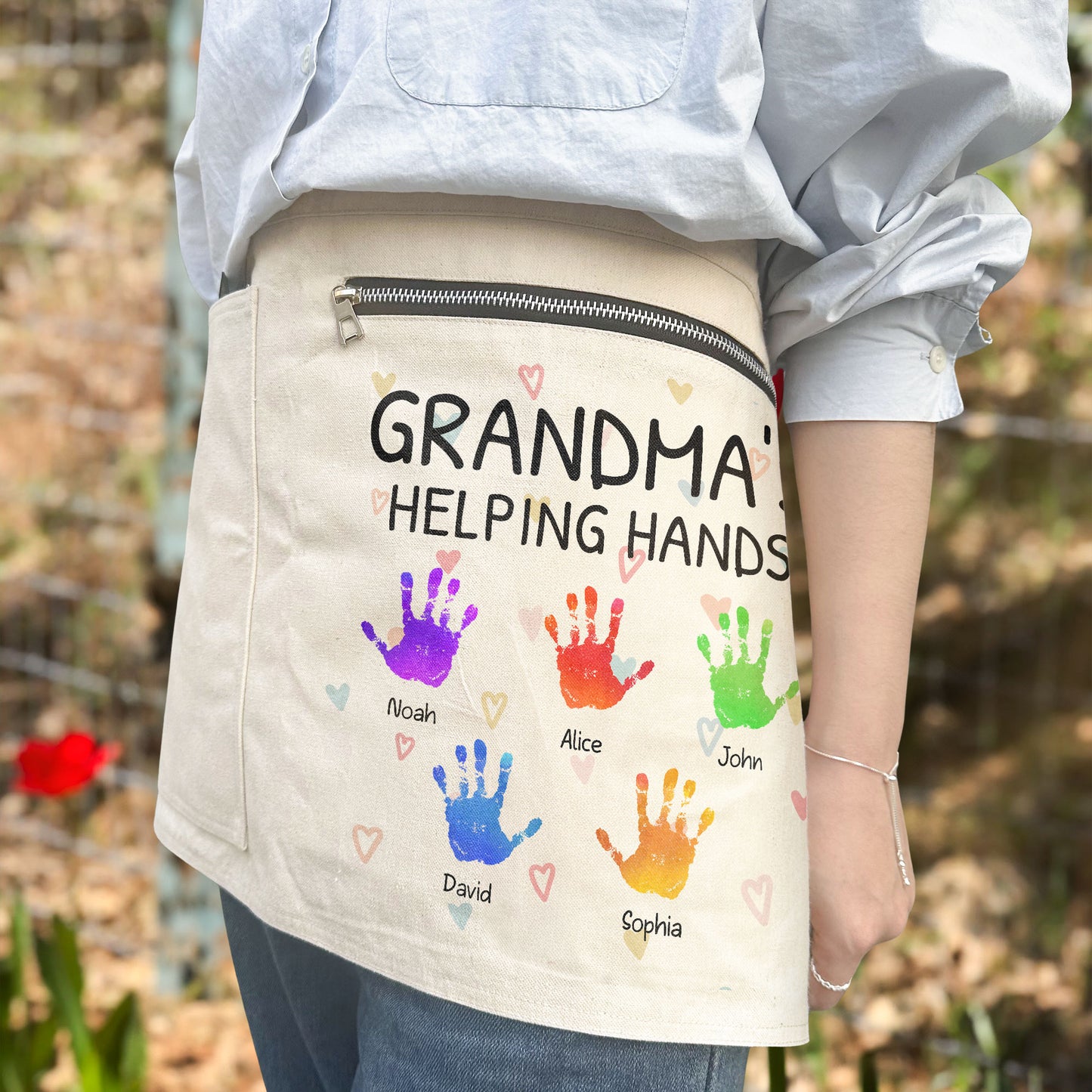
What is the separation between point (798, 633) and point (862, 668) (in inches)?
65.5

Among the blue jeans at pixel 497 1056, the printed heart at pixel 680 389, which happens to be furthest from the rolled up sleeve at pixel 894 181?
the blue jeans at pixel 497 1056

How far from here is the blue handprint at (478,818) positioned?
0.68 m

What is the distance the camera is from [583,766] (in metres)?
0.67

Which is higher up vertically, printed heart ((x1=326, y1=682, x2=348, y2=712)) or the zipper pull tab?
the zipper pull tab

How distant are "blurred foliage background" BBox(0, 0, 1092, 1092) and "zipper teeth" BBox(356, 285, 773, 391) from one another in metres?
1.57

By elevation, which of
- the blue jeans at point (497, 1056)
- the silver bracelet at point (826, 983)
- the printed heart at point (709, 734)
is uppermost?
the printed heart at point (709, 734)

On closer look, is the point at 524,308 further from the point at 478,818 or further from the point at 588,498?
the point at 478,818

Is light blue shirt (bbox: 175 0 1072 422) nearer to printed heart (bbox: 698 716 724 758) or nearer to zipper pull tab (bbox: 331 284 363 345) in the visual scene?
zipper pull tab (bbox: 331 284 363 345)

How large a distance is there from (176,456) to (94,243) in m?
0.83

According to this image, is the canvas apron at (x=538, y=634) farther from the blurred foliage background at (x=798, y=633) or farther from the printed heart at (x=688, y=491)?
the blurred foliage background at (x=798, y=633)

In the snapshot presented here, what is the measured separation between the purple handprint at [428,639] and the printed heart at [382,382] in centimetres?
12

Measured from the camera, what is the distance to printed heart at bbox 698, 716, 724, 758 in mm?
691

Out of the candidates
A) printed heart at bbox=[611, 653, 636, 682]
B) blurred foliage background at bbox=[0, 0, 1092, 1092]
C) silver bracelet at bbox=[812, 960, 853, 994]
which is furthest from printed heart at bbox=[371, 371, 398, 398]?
blurred foliage background at bbox=[0, 0, 1092, 1092]

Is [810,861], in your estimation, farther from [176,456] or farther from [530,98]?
[176,456]
